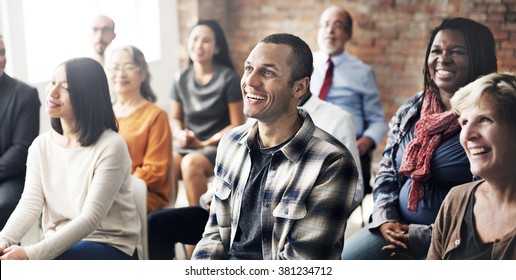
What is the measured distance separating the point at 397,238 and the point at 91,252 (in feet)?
3.31

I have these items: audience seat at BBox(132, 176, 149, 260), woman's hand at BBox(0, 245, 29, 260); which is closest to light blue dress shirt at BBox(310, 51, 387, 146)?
audience seat at BBox(132, 176, 149, 260)

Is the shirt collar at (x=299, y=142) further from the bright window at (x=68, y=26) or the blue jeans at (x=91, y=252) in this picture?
the bright window at (x=68, y=26)

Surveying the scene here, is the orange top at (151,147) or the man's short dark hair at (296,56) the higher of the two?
the man's short dark hair at (296,56)

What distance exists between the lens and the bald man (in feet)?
8.21

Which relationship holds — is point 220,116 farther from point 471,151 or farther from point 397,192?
point 471,151

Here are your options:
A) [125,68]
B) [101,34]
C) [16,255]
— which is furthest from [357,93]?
[16,255]

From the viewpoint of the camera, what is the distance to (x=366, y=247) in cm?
222

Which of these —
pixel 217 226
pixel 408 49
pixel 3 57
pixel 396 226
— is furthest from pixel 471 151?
pixel 3 57

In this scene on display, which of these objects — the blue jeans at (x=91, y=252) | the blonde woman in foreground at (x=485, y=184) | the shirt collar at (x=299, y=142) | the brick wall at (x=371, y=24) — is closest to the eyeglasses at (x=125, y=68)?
the brick wall at (x=371, y=24)

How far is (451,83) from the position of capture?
2012 millimetres

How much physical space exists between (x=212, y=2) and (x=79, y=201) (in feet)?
4.01

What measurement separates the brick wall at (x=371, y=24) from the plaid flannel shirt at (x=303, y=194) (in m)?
0.54

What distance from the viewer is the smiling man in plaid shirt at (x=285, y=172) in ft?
6.33

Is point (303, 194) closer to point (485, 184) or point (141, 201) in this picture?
point (485, 184)
